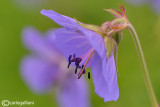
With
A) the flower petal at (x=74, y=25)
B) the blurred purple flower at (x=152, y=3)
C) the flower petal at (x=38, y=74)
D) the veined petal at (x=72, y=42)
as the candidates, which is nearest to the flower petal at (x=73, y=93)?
the flower petal at (x=38, y=74)

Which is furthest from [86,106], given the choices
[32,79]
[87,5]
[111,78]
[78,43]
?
[87,5]

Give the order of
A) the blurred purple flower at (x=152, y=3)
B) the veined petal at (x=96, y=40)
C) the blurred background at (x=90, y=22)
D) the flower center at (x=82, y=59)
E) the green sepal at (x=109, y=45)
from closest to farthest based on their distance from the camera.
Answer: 1. the veined petal at (x=96, y=40)
2. the green sepal at (x=109, y=45)
3. the flower center at (x=82, y=59)
4. the blurred background at (x=90, y=22)
5. the blurred purple flower at (x=152, y=3)

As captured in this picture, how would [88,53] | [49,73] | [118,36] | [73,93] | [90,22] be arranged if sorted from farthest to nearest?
1. [90,22]
2. [49,73]
3. [73,93]
4. [88,53]
5. [118,36]

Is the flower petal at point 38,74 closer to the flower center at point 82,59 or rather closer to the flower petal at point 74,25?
the flower center at point 82,59

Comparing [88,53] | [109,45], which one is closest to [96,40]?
[109,45]

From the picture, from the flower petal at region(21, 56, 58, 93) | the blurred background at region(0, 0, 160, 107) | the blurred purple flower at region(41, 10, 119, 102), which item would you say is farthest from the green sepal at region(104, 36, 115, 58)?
the flower petal at region(21, 56, 58, 93)

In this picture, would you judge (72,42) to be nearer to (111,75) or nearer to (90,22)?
(111,75)

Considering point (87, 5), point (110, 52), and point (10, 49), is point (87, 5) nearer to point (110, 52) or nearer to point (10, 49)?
point (10, 49)
